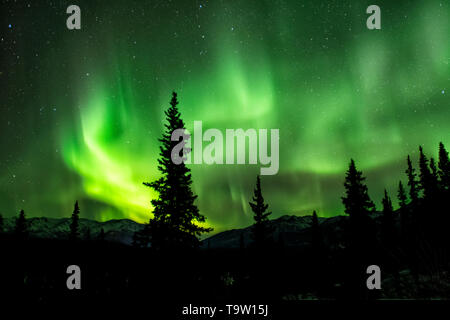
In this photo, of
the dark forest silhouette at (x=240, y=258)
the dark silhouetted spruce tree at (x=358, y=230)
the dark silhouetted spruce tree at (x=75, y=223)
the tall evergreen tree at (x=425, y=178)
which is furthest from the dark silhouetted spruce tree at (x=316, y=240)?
the dark silhouetted spruce tree at (x=75, y=223)

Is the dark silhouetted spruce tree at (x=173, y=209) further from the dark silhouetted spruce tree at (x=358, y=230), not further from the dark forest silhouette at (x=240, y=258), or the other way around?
the dark silhouetted spruce tree at (x=358, y=230)

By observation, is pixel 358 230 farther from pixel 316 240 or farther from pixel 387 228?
pixel 387 228

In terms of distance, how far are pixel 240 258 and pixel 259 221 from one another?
1789 cm

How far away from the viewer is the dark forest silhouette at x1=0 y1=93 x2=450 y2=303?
41.5ft

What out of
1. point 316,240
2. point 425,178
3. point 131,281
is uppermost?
point 425,178

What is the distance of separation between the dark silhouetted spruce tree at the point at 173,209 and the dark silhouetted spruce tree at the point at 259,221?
61.4ft

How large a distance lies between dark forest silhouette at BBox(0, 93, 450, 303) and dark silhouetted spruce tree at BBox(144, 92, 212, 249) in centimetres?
7

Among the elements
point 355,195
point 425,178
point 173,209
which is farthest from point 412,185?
point 173,209

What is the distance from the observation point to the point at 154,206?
20750 millimetres

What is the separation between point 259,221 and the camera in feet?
134

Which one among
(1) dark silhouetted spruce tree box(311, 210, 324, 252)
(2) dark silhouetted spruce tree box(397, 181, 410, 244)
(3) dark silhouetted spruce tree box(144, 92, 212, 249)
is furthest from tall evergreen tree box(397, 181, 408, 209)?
(3) dark silhouetted spruce tree box(144, 92, 212, 249)
